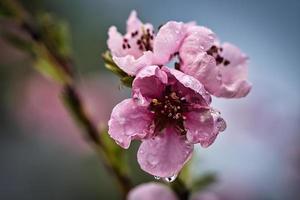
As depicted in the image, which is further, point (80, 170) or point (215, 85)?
point (80, 170)

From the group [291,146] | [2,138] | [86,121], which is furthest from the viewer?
[2,138]

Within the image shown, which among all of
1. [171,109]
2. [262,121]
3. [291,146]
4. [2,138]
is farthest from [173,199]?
[2,138]

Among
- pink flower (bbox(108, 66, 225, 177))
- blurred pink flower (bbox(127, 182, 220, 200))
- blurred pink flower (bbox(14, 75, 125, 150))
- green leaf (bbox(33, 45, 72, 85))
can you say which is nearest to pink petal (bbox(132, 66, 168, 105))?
pink flower (bbox(108, 66, 225, 177))

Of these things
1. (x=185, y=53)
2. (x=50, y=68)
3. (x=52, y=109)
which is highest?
(x=185, y=53)

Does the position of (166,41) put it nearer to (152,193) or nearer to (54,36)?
(152,193)

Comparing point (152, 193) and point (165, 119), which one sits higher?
point (165, 119)

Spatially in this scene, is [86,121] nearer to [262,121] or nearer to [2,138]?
[262,121]

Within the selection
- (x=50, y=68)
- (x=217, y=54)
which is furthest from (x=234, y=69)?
(x=50, y=68)

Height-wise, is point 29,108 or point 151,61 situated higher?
point 151,61
